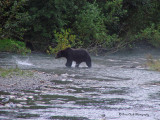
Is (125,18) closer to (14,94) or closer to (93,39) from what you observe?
(93,39)

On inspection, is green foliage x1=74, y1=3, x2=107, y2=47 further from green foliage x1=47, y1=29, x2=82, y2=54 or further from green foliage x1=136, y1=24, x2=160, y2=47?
green foliage x1=136, y1=24, x2=160, y2=47

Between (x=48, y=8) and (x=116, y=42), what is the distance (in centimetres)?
664

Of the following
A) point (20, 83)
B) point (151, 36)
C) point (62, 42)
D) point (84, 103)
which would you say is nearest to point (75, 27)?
point (62, 42)

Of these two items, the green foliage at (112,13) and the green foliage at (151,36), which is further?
the green foliage at (151,36)

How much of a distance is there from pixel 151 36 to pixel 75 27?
642cm

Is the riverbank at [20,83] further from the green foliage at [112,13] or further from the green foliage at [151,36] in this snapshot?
the green foliage at [151,36]

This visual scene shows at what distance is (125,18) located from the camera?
2750 cm

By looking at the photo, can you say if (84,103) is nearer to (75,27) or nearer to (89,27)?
(89,27)

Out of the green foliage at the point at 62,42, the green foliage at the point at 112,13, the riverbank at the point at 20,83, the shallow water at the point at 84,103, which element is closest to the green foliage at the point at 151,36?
the green foliage at the point at 112,13

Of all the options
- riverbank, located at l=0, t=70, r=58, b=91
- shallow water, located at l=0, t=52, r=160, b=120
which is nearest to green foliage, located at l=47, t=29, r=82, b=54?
riverbank, located at l=0, t=70, r=58, b=91

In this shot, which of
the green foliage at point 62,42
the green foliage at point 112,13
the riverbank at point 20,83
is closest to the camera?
the riverbank at point 20,83

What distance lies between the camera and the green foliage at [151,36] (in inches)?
974

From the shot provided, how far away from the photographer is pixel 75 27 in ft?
74.3

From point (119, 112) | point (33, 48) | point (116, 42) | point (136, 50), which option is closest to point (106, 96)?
point (119, 112)
